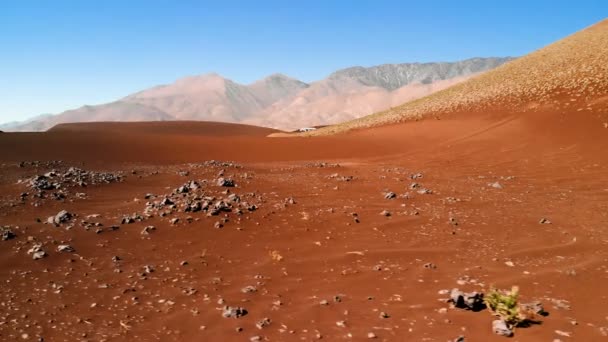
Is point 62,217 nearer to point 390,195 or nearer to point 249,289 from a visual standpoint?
point 249,289

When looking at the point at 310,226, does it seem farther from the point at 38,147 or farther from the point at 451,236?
the point at 38,147

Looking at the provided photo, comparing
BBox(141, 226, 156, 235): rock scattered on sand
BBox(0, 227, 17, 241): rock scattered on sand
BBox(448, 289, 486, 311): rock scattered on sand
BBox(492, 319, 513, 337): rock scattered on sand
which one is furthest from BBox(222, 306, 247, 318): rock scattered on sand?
BBox(0, 227, 17, 241): rock scattered on sand

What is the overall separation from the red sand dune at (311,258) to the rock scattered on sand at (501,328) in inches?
2.4

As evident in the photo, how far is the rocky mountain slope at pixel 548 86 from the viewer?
→ 25.5 m

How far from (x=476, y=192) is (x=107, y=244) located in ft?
31.6

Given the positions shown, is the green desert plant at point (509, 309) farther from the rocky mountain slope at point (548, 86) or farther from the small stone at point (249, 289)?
the rocky mountain slope at point (548, 86)

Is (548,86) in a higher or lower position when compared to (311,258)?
higher

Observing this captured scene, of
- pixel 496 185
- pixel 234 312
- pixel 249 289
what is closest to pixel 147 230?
pixel 249 289

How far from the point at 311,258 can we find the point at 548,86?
29867 mm

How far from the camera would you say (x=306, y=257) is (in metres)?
7.08

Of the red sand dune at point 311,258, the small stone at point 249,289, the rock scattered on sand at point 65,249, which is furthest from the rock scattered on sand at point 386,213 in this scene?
the rock scattered on sand at point 65,249

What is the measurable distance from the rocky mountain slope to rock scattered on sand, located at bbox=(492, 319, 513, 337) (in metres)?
21.2

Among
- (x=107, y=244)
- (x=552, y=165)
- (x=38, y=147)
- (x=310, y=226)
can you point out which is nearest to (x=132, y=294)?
(x=107, y=244)

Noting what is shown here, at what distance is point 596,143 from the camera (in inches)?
698
